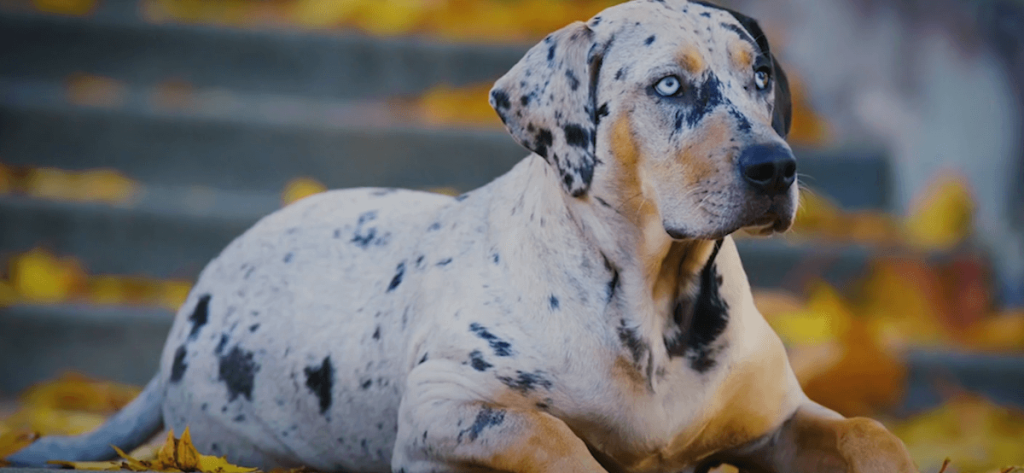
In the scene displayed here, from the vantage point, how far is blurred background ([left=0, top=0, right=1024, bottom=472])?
4.92 meters

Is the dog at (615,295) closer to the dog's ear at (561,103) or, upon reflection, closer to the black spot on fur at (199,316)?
the dog's ear at (561,103)

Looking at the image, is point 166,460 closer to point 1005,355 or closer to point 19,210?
point 19,210

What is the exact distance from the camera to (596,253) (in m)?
2.69

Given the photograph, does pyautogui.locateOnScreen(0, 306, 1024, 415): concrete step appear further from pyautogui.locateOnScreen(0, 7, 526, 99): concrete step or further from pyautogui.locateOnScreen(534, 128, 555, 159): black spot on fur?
pyautogui.locateOnScreen(534, 128, 555, 159): black spot on fur

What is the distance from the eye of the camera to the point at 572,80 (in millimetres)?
2633

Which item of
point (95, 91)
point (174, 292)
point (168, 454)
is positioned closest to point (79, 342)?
point (174, 292)

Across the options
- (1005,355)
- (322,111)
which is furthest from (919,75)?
(322,111)

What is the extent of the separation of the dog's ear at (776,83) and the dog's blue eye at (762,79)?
0.21 ft

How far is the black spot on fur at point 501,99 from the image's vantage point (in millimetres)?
2689

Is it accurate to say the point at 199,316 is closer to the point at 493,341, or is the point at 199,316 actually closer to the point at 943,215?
the point at 493,341

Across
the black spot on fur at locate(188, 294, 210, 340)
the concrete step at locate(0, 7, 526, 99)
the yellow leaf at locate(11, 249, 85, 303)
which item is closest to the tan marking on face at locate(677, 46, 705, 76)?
the black spot on fur at locate(188, 294, 210, 340)

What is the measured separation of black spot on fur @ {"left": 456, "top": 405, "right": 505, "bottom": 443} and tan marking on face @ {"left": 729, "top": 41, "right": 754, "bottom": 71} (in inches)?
36.1

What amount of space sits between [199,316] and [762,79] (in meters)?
1.71

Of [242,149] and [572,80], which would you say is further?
[242,149]
